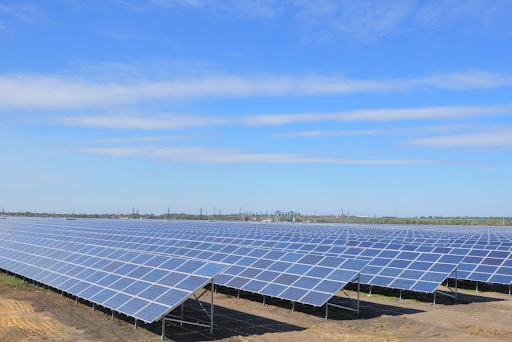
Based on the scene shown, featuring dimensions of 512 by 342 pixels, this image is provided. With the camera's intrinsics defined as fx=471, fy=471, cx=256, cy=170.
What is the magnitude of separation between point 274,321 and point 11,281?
1859 centimetres

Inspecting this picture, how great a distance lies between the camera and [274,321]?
1866cm

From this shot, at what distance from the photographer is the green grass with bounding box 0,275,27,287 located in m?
27.5

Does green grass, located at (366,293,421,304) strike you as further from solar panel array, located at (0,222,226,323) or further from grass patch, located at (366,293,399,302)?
solar panel array, located at (0,222,226,323)

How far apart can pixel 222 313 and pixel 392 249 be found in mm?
13935

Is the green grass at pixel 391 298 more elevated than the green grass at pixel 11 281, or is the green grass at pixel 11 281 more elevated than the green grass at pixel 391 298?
the green grass at pixel 391 298

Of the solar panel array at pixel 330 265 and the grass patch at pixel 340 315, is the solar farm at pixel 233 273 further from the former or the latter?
the grass patch at pixel 340 315

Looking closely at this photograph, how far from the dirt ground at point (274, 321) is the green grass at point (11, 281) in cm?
329

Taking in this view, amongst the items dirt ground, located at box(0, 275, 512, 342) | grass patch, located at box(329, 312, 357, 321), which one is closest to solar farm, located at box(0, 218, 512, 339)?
grass patch, located at box(329, 312, 357, 321)

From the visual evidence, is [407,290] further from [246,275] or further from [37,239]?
[37,239]

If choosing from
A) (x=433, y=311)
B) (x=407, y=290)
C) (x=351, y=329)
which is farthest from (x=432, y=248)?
(x=351, y=329)

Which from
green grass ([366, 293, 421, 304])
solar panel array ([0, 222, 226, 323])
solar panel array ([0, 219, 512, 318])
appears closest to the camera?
solar panel array ([0, 222, 226, 323])

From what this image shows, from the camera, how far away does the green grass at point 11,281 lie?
Answer: 2753cm

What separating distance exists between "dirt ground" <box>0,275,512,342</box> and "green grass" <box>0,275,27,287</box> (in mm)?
3295

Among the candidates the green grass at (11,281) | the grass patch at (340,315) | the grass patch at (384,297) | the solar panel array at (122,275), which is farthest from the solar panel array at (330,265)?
the green grass at (11,281)
